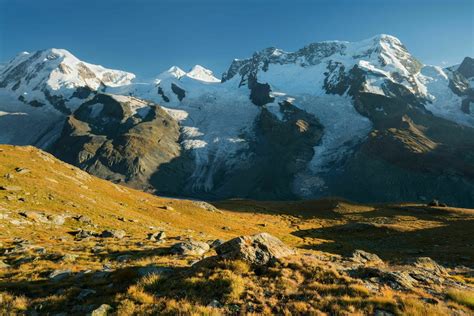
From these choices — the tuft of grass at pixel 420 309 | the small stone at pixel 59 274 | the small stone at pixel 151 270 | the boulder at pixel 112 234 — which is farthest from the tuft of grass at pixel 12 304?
the boulder at pixel 112 234

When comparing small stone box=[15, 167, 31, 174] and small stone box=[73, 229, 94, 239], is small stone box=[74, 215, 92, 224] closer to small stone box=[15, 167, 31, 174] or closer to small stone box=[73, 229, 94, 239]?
small stone box=[73, 229, 94, 239]

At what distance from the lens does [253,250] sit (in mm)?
21109

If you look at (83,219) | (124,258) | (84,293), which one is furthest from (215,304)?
(83,219)

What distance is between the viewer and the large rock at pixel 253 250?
2055cm

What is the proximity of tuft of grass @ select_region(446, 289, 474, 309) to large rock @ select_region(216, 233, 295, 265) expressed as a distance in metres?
8.69

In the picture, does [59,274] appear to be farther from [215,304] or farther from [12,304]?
[215,304]

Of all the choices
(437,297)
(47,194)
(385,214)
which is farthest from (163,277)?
(385,214)

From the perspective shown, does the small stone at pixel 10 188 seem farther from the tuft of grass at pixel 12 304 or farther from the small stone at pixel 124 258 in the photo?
the tuft of grass at pixel 12 304

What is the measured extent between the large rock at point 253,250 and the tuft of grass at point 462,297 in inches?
342

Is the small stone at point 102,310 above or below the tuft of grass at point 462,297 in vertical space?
below

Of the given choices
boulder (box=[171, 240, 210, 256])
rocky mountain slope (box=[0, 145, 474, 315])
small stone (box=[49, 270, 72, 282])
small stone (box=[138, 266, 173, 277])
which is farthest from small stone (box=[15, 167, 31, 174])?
small stone (box=[138, 266, 173, 277])

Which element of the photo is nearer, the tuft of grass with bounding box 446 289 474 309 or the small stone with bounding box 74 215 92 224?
the tuft of grass with bounding box 446 289 474 309

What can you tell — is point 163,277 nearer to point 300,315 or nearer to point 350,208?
point 300,315

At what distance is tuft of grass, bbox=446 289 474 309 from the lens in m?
15.9
